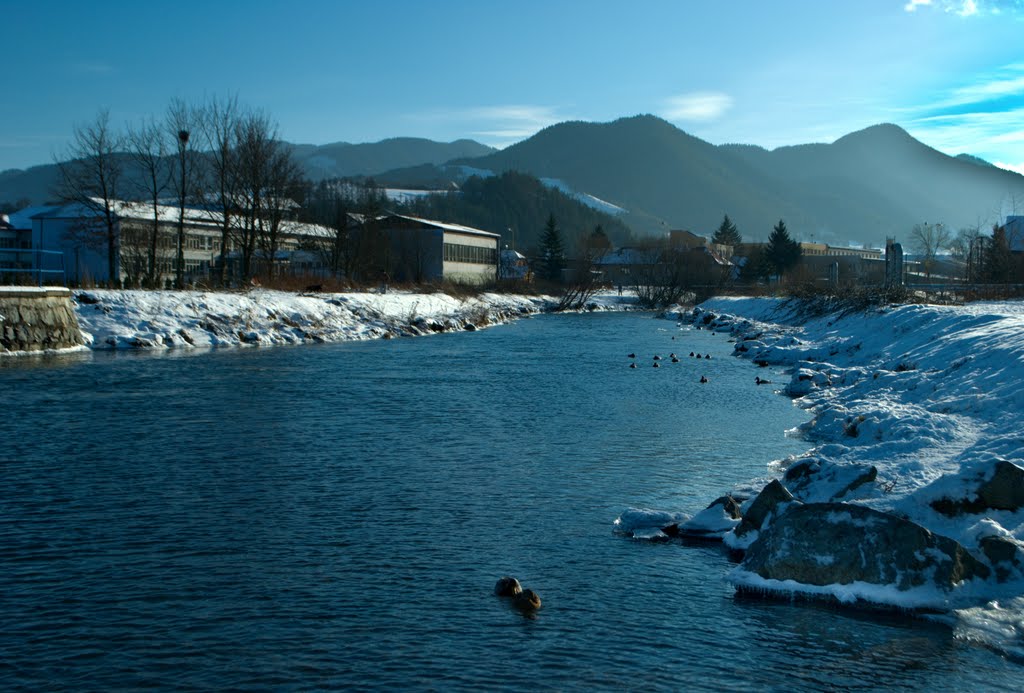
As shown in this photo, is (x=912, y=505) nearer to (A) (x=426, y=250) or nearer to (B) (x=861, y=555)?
(B) (x=861, y=555)

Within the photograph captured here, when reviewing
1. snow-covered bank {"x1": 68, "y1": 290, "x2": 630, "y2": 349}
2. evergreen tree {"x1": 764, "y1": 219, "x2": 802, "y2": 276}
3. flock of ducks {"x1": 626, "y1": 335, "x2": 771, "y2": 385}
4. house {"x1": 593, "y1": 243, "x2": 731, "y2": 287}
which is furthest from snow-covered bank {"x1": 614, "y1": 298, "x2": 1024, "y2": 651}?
evergreen tree {"x1": 764, "y1": 219, "x2": 802, "y2": 276}

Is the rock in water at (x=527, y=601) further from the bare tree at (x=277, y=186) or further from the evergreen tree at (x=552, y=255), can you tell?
the evergreen tree at (x=552, y=255)

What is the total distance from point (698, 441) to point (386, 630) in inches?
359

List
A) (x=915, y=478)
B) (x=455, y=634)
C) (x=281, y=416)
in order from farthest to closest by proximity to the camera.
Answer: (x=281, y=416)
(x=915, y=478)
(x=455, y=634)

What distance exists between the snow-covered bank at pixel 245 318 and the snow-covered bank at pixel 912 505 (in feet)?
79.5

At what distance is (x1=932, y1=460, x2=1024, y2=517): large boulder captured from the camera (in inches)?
345

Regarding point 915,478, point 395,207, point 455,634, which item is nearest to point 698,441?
point 915,478

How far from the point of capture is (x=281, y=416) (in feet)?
57.4

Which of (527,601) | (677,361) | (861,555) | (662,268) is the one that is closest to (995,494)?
(861,555)

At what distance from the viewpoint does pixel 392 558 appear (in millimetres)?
8875

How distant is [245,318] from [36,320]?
954 cm

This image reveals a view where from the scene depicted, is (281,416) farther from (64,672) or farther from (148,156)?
(148,156)

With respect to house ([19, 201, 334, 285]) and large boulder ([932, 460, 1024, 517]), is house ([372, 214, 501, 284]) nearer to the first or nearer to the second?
house ([19, 201, 334, 285])

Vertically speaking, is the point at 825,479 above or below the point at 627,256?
below
